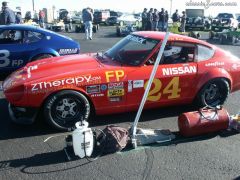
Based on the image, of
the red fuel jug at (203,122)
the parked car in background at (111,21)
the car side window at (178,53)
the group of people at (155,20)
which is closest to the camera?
the red fuel jug at (203,122)

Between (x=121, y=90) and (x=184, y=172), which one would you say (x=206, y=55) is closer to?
(x=121, y=90)

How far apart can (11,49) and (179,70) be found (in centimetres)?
425

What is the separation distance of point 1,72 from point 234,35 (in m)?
13.2

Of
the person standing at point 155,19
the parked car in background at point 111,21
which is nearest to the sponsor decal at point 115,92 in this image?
the person standing at point 155,19

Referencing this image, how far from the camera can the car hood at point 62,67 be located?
4984mm

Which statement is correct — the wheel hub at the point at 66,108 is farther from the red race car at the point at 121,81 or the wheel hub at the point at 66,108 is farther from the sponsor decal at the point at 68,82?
the sponsor decal at the point at 68,82

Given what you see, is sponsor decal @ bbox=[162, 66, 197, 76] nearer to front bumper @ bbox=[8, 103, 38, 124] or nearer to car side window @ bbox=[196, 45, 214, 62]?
car side window @ bbox=[196, 45, 214, 62]

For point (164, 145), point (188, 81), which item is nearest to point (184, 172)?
point (164, 145)

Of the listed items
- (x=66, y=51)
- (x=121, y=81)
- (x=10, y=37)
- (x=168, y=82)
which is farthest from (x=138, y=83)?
(x=10, y=37)

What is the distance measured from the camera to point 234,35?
1739 centimetres

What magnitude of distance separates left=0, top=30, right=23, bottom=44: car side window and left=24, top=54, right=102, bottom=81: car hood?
251 centimetres

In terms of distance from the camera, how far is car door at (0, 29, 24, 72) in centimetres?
770

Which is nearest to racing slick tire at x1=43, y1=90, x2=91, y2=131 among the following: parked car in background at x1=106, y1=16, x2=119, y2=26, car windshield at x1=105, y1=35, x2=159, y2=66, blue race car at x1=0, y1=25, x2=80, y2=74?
car windshield at x1=105, y1=35, x2=159, y2=66

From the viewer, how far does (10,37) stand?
7906mm
